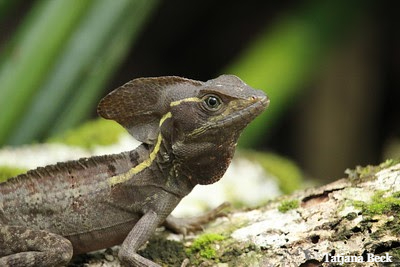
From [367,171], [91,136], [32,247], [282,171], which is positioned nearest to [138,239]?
[32,247]

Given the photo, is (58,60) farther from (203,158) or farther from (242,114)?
(242,114)

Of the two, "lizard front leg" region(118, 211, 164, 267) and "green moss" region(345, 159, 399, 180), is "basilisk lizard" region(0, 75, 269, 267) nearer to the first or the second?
"lizard front leg" region(118, 211, 164, 267)

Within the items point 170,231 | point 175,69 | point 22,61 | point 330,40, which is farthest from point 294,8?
point 170,231

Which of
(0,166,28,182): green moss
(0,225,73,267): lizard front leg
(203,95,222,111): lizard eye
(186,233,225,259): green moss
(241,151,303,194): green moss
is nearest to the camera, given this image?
(0,225,73,267): lizard front leg

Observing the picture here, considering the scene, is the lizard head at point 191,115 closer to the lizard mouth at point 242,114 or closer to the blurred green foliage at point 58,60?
the lizard mouth at point 242,114

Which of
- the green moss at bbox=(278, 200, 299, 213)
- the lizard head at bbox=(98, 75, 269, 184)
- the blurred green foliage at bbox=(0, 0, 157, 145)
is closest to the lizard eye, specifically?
the lizard head at bbox=(98, 75, 269, 184)

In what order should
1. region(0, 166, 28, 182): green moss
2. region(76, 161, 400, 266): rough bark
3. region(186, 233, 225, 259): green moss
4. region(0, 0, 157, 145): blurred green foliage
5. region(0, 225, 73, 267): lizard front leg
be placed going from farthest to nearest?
region(0, 0, 157, 145): blurred green foliage, region(0, 166, 28, 182): green moss, region(186, 233, 225, 259): green moss, region(0, 225, 73, 267): lizard front leg, region(76, 161, 400, 266): rough bark
